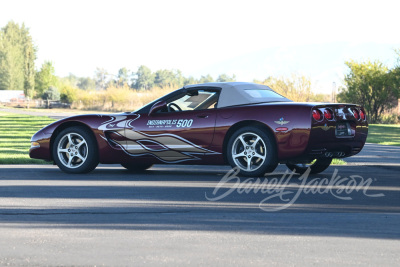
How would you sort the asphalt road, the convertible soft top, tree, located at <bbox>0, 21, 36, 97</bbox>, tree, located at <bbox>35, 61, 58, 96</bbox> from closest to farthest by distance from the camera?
the asphalt road
the convertible soft top
tree, located at <bbox>35, 61, 58, 96</bbox>
tree, located at <bbox>0, 21, 36, 97</bbox>

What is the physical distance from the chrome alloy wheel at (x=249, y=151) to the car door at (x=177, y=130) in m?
0.44

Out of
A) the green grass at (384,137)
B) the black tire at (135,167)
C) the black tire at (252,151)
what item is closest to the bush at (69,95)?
the green grass at (384,137)

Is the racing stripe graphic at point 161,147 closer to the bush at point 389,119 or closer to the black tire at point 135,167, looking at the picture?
the black tire at point 135,167

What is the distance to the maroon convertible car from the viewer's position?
30.4 ft

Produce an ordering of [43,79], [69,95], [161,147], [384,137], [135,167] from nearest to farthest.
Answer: [161,147] < [135,167] < [384,137] < [69,95] < [43,79]

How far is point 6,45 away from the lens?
12712 cm

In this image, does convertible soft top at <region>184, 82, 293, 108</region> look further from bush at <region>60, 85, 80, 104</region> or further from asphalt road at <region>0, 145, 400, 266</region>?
bush at <region>60, 85, 80, 104</region>

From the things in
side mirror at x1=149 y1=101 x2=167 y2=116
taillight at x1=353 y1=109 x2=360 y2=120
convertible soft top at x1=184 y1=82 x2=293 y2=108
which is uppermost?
convertible soft top at x1=184 y1=82 x2=293 y2=108

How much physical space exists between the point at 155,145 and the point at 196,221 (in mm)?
3991

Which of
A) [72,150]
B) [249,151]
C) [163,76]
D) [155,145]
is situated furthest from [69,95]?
[163,76]

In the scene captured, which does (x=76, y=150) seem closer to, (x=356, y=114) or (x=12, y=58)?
(x=356, y=114)

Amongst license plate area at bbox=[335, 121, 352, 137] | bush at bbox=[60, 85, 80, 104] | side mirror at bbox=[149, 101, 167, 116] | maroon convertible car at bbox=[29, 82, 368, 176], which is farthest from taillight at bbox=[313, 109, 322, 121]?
bush at bbox=[60, 85, 80, 104]

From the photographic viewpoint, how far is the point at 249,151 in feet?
31.2

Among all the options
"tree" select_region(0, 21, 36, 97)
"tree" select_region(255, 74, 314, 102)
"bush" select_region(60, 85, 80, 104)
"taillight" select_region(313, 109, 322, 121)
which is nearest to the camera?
"taillight" select_region(313, 109, 322, 121)
